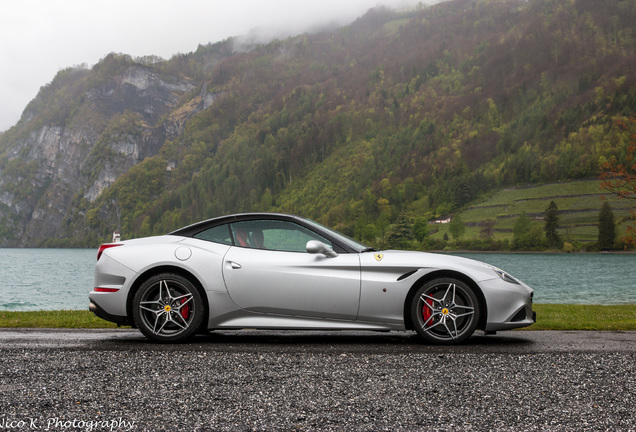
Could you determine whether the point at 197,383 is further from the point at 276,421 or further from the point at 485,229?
the point at 485,229

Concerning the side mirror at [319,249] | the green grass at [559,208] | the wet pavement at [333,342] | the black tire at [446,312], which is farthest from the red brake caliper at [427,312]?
the green grass at [559,208]

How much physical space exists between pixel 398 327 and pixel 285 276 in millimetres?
1400

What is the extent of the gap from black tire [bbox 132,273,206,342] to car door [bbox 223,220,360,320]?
1.52 feet

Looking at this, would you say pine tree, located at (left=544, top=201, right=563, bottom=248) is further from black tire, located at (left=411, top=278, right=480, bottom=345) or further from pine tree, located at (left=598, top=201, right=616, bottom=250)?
black tire, located at (left=411, top=278, right=480, bottom=345)

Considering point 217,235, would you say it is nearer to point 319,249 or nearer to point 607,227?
point 319,249

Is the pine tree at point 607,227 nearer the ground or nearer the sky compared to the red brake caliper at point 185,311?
nearer the sky

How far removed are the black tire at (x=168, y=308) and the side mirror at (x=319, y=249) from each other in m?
1.42

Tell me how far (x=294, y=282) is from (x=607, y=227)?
455ft

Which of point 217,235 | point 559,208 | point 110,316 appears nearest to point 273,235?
point 217,235

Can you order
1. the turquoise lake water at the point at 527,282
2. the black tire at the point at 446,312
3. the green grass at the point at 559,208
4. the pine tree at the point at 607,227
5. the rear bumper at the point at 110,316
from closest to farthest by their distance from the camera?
the black tire at the point at 446,312 < the rear bumper at the point at 110,316 < the turquoise lake water at the point at 527,282 < the pine tree at the point at 607,227 < the green grass at the point at 559,208

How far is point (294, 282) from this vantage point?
6.16 m

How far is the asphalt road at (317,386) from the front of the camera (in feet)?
11.4

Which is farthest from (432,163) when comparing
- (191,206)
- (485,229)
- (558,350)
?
(558,350)

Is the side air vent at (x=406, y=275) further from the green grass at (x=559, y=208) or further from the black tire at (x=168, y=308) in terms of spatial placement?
the green grass at (x=559, y=208)
